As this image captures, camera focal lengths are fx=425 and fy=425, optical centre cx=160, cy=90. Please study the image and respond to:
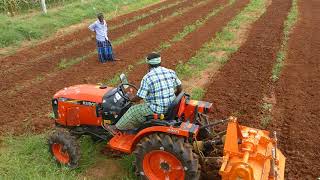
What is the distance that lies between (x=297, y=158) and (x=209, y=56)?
19.6 ft

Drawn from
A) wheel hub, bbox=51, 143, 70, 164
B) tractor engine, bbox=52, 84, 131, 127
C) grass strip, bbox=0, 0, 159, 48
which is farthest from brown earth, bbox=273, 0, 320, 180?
grass strip, bbox=0, 0, 159, 48

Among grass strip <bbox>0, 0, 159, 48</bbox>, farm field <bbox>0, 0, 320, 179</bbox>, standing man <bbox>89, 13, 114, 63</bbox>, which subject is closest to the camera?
farm field <bbox>0, 0, 320, 179</bbox>

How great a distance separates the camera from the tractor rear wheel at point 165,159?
17.2 feet

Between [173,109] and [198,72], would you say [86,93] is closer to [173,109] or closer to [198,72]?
[173,109]

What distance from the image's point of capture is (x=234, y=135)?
5.23 m

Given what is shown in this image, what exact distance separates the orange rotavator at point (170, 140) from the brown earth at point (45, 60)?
174 inches

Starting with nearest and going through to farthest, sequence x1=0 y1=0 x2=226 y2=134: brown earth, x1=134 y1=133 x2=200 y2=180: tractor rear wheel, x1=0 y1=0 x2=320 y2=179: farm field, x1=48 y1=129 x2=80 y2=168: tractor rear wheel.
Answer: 1. x1=134 y1=133 x2=200 y2=180: tractor rear wheel
2. x1=48 y1=129 x2=80 y2=168: tractor rear wheel
3. x1=0 y1=0 x2=320 y2=179: farm field
4. x1=0 y1=0 x2=226 y2=134: brown earth

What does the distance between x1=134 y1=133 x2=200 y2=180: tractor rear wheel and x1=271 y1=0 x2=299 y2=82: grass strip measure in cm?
516

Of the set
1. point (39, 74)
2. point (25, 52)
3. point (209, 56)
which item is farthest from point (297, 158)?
point (25, 52)

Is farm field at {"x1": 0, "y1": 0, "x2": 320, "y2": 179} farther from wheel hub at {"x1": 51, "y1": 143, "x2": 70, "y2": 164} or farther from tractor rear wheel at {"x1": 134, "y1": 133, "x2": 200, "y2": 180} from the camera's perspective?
tractor rear wheel at {"x1": 134, "y1": 133, "x2": 200, "y2": 180}

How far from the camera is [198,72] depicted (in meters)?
10.8

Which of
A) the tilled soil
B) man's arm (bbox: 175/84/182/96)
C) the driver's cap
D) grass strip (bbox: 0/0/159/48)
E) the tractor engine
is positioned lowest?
the tilled soil

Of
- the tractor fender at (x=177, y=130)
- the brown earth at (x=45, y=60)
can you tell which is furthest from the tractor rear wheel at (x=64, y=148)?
the brown earth at (x=45, y=60)

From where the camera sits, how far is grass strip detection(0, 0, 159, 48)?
50.1 ft
